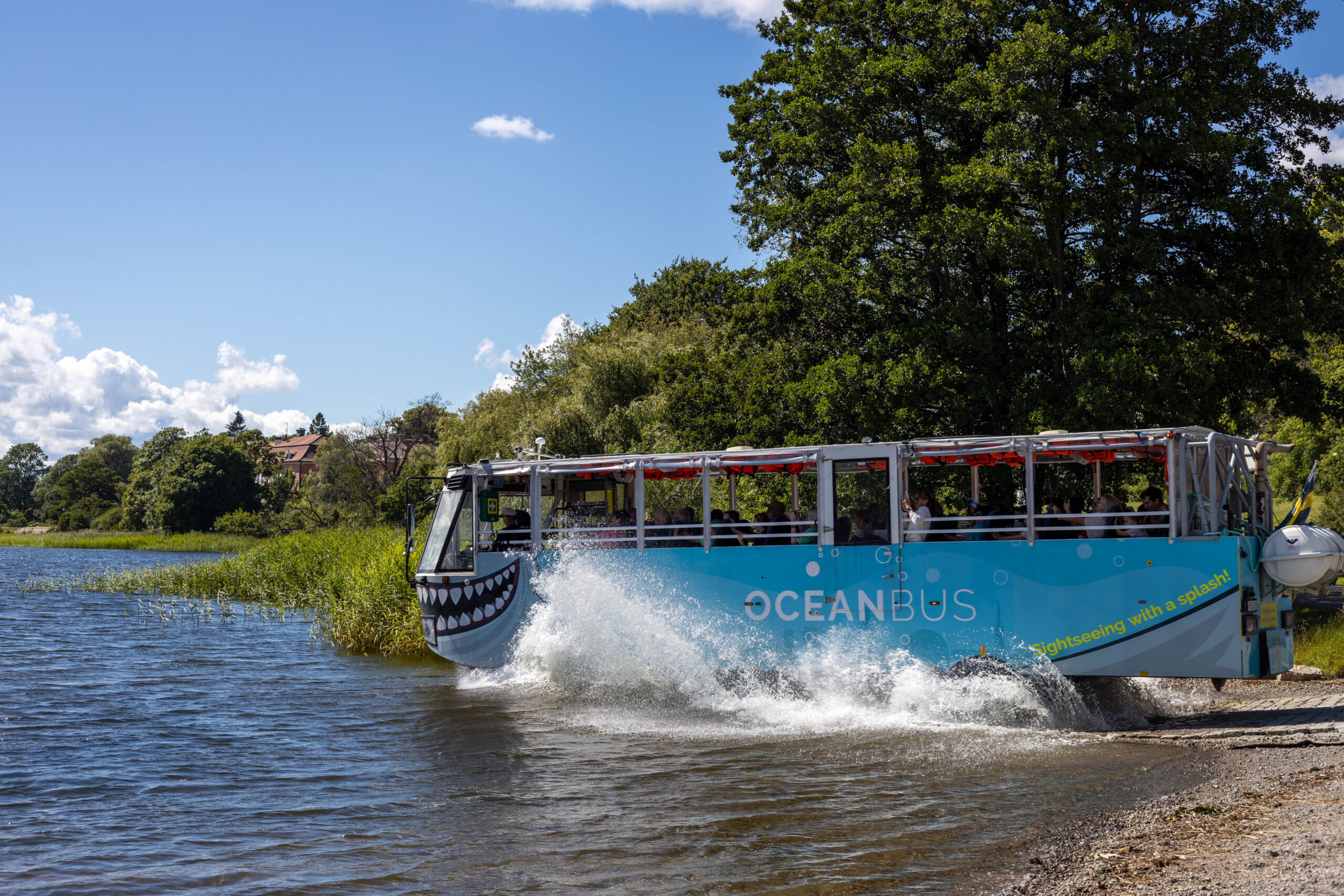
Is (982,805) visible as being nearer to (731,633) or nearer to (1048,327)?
(731,633)

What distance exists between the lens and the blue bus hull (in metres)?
10.7

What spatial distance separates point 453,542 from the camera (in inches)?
558

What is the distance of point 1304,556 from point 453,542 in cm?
1024

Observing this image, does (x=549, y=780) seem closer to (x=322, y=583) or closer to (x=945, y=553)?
(x=945, y=553)

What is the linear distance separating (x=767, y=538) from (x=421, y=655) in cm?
989

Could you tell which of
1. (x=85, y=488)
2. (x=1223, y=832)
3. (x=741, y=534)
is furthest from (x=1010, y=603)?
(x=85, y=488)

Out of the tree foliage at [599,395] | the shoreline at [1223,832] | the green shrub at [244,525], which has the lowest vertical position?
the shoreline at [1223,832]

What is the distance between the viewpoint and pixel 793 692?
1234cm

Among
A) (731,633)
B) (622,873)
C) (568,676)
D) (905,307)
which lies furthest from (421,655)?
(622,873)

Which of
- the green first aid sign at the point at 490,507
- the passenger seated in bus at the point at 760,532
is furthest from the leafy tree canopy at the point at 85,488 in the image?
the passenger seated in bus at the point at 760,532

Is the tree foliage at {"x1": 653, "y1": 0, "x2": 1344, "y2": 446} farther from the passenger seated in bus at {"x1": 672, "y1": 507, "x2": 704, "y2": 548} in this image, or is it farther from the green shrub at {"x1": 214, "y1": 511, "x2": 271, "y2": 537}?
the green shrub at {"x1": 214, "y1": 511, "x2": 271, "y2": 537}

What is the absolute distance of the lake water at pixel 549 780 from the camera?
7.62 meters

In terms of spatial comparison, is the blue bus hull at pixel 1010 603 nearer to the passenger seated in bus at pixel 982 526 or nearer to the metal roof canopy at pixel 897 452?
the passenger seated in bus at pixel 982 526

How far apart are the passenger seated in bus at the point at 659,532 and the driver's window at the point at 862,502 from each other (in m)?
2.20
